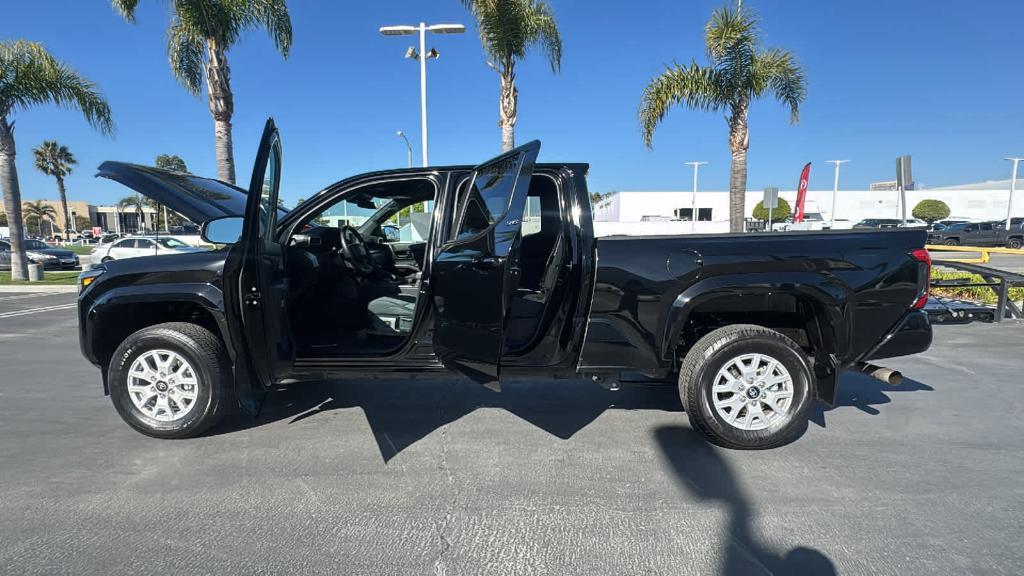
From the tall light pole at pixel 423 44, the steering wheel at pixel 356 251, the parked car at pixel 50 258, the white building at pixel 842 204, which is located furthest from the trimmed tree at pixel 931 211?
the parked car at pixel 50 258

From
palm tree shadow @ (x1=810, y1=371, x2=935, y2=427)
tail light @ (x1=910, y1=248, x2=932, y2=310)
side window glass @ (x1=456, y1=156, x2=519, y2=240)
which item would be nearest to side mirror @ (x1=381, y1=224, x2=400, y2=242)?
side window glass @ (x1=456, y1=156, x2=519, y2=240)

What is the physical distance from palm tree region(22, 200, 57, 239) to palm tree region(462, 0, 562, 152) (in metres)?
74.8

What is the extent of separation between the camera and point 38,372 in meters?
5.25

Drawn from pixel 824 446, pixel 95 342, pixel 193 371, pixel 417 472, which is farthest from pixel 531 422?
pixel 95 342

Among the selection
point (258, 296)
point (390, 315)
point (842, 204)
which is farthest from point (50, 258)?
point (842, 204)

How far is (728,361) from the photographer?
330 centimetres

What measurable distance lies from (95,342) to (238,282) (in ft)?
4.56

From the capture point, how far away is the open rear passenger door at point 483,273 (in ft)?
9.52

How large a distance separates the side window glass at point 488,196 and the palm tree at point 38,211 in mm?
81247

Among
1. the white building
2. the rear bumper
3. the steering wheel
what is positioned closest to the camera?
the rear bumper

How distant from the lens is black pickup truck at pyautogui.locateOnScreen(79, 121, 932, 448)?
3061mm

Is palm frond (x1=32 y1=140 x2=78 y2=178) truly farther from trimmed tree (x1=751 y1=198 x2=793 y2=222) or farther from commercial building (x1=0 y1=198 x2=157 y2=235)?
trimmed tree (x1=751 y1=198 x2=793 y2=222)

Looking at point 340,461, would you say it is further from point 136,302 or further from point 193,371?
point 136,302

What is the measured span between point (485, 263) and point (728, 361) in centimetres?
169
